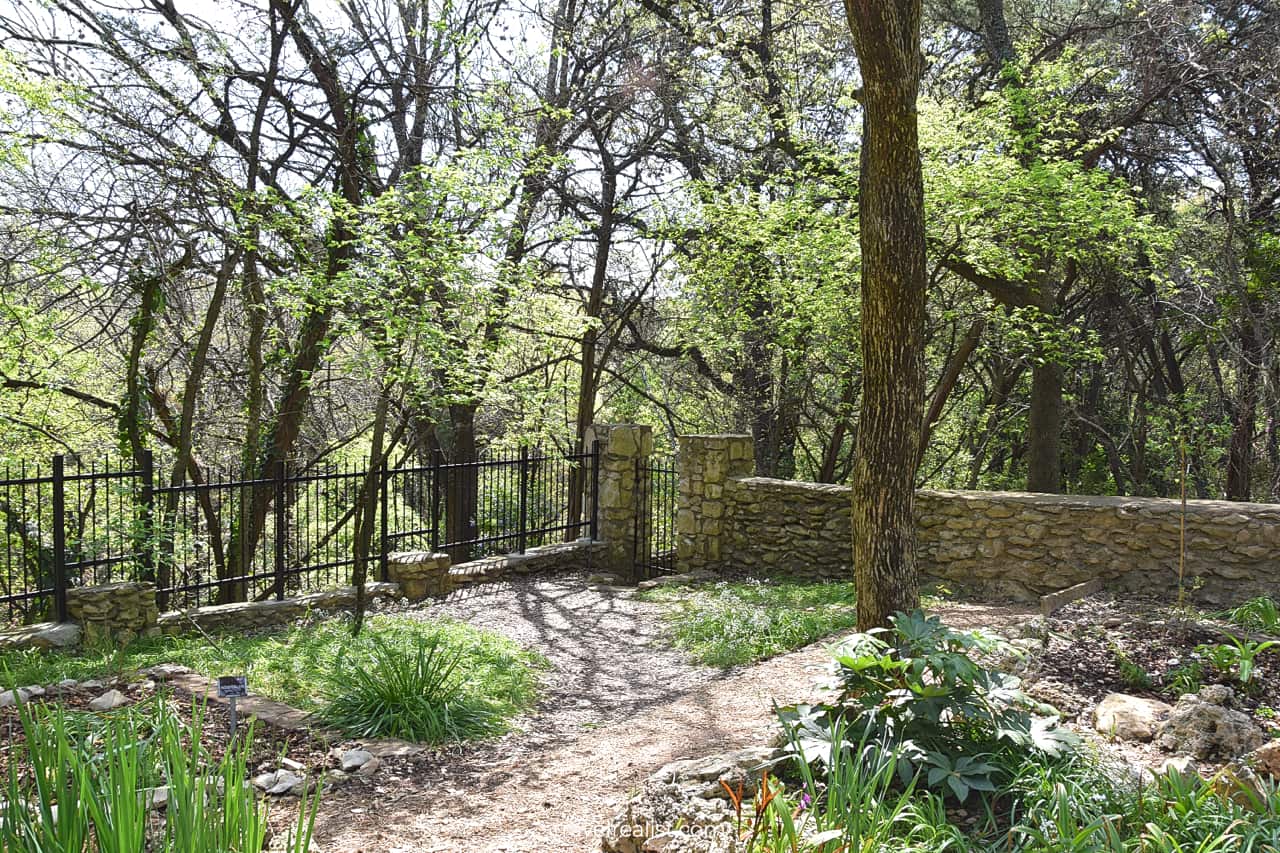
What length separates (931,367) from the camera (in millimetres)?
15125

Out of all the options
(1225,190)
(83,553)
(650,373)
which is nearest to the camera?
(83,553)

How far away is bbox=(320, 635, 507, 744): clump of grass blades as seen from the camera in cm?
475

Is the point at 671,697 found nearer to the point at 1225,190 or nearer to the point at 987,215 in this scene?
the point at 987,215

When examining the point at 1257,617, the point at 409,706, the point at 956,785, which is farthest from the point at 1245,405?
the point at 409,706

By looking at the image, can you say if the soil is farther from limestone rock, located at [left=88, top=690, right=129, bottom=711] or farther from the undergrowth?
the undergrowth

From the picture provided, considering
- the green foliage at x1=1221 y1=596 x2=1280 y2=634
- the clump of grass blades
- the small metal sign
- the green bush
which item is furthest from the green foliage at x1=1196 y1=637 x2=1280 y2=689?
the small metal sign

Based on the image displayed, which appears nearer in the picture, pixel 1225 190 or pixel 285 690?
pixel 285 690

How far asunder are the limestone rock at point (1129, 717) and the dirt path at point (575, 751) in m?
1.28

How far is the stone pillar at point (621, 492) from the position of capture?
11.1 m

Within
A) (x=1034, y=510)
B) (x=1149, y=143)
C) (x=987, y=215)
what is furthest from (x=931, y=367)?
(x=1034, y=510)

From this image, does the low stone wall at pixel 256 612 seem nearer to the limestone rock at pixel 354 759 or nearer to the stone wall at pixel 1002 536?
the limestone rock at pixel 354 759

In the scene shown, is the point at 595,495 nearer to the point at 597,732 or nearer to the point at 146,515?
the point at 146,515

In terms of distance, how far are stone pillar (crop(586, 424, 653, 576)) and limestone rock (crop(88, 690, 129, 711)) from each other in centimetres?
688

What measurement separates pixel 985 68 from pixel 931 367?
15.8ft
